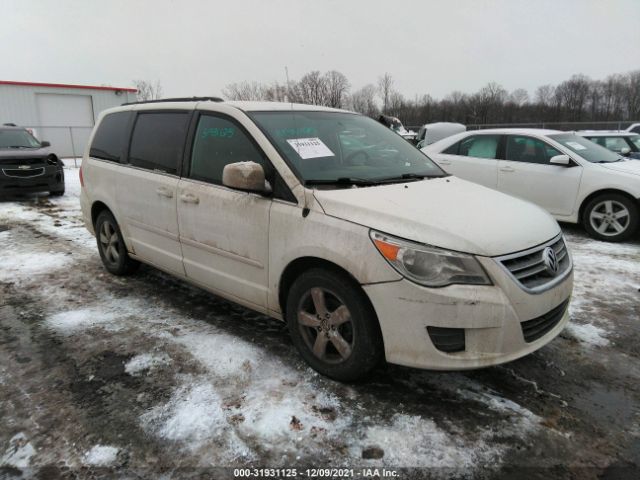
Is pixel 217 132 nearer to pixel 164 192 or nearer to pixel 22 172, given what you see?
pixel 164 192

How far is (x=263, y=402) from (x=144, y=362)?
104cm

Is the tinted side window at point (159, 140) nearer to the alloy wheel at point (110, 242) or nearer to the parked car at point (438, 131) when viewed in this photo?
the alloy wheel at point (110, 242)

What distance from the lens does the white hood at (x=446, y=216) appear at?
2.58 m

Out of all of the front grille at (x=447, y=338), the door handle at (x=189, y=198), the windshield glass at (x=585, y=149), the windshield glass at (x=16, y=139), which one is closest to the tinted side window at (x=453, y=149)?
the windshield glass at (x=585, y=149)

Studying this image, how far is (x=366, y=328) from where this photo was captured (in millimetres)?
2707

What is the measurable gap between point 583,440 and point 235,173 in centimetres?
257

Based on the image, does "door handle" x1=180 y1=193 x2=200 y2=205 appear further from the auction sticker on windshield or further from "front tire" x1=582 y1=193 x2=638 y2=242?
"front tire" x1=582 y1=193 x2=638 y2=242

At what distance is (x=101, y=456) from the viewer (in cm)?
239

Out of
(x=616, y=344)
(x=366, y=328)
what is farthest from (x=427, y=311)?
(x=616, y=344)

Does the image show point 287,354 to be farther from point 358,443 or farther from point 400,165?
point 400,165

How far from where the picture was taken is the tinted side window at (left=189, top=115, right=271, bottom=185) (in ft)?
11.0

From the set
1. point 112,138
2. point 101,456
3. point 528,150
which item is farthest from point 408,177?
point 528,150

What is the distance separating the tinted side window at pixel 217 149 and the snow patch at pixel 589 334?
2.82m

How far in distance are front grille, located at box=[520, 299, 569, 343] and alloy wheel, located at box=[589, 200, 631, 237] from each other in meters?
4.57
